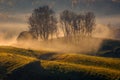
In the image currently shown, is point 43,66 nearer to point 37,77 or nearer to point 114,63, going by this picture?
point 37,77

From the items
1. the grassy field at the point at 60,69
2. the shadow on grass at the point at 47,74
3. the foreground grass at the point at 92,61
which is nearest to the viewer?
the shadow on grass at the point at 47,74

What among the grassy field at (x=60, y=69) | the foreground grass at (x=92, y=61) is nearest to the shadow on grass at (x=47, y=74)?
the grassy field at (x=60, y=69)

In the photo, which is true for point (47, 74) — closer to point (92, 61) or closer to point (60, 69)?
point (60, 69)

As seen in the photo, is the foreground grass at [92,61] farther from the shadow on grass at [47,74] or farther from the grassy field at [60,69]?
the shadow on grass at [47,74]

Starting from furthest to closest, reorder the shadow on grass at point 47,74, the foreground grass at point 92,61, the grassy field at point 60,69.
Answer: the foreground grass at point 92,61, the grassy field at point 60,69, the shadow on grass at point 47,74

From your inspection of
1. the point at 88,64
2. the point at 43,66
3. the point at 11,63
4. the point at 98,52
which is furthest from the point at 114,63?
the point at 98,52

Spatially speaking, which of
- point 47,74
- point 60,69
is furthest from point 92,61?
point 47,74

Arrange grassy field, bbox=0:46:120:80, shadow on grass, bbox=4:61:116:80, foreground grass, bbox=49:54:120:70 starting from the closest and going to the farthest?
shadow on grass, bbox=4:61:116:80, grassy field, bbox=0:46:120:80, foreground grass, bbox=49:54:120:70

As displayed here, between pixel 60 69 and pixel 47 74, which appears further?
pixel 60 69

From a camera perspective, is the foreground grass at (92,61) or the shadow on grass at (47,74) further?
the foreground grass at (92,61)

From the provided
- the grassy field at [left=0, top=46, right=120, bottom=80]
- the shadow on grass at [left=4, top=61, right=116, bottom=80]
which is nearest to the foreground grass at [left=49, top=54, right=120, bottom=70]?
the grassy field at [left=0, top=46, right=120, bottom=80]

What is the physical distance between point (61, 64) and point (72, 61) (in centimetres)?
1325

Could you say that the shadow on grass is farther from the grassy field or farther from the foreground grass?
the foreground grass

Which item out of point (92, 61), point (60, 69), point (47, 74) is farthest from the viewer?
point (92, 61)
